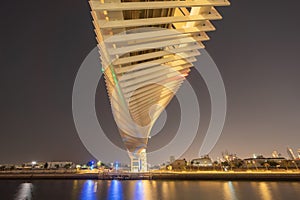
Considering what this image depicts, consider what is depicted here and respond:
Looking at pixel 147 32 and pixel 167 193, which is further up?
pixel 147 32

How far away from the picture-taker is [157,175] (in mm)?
42750

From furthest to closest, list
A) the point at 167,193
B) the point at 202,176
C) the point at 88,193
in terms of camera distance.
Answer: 1. the point at 202,176
2. the point at 88,193
3. the point at 167,193

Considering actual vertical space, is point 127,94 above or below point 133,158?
below

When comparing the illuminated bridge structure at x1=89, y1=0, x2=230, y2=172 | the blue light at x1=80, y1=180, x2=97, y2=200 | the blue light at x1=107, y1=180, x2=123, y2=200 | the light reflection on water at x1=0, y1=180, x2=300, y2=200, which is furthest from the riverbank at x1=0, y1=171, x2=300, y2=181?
the illuminated bridge structure at x1=89, y1=0, x2=230, y2=172

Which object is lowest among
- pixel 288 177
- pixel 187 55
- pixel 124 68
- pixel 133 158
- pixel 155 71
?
pixel 288 177

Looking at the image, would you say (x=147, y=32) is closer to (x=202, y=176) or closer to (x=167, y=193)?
(x=167, y=193)

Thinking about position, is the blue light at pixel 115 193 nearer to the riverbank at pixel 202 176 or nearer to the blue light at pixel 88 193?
the blue light at pixel 88 193

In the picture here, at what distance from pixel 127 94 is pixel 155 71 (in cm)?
176

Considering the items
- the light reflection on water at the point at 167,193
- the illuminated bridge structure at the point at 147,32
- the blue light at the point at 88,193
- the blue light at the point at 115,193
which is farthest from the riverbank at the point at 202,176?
the illuminated bridge structure at the point at 147,32

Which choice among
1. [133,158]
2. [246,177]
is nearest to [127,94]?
[246,177]

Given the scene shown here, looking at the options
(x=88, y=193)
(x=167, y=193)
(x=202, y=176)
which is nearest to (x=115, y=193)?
(x=88, y=193)

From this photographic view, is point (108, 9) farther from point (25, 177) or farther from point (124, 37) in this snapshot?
point (25, 177)

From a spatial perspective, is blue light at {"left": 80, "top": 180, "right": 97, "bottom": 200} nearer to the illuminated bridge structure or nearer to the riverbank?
the illuminated bridge structure

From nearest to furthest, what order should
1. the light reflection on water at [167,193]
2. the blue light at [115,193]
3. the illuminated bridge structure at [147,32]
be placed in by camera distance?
the illuminated bridge structure at [147,32]
the light reflection on water at [167,193]
the blue light at [115,193]
